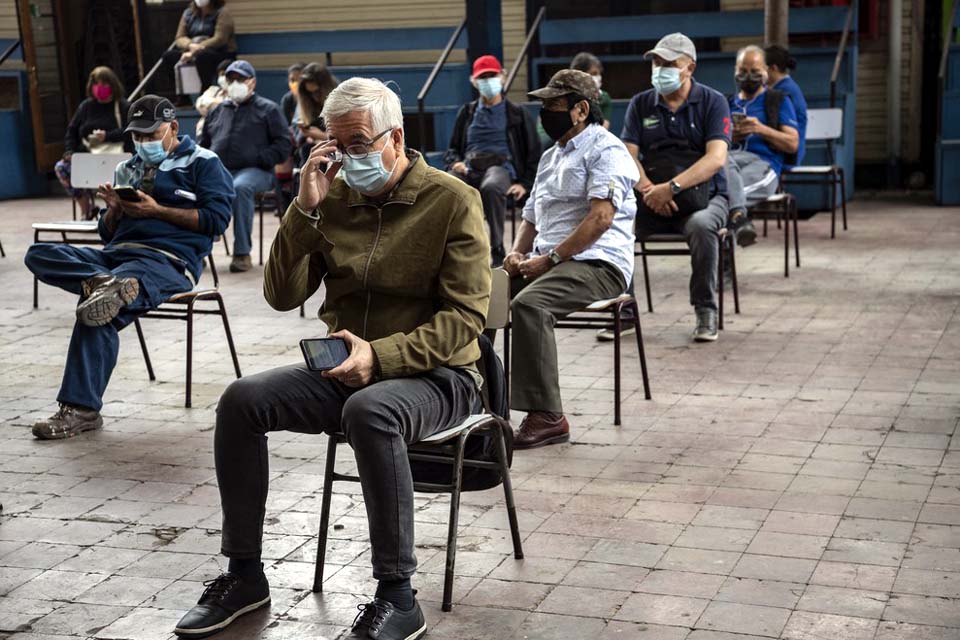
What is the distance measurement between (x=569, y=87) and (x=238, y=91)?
4863 millimetres

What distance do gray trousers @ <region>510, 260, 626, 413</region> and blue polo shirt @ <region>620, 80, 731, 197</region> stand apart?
1872mm

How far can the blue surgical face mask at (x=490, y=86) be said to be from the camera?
9.87 meters

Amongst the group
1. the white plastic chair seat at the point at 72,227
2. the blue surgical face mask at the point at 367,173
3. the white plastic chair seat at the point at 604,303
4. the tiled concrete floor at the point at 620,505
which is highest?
the blue surgical face mask at the point at 367,173

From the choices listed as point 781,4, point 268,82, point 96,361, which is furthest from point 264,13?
point 96,361

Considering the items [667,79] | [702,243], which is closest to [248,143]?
[667,79]

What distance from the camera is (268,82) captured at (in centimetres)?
1584

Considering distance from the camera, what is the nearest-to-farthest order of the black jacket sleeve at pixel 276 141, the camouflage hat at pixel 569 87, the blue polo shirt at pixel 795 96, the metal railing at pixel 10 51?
1. the camouflage hat at pixel 569 87
2. the blue polo shirt at pixel 795 96
3. the black jacket sleeve at pixel 276 141
4. the metal railing at pixel 10 51

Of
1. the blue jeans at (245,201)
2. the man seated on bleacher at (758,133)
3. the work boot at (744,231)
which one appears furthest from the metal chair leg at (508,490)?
the blue jeans at (245,201)

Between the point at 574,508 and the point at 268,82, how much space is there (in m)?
11.9

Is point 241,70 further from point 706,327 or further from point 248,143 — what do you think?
point 706,327

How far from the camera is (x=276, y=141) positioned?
34.3 ft

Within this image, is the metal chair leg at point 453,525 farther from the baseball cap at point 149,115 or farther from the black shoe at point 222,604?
the baseball cap at point 149,115

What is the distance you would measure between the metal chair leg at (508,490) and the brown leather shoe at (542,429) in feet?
4.02

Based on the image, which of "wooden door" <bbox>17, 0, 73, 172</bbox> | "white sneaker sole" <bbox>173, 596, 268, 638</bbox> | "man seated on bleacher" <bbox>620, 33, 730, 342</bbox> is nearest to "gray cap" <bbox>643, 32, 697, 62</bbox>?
"man seated on bleacher" <bbox>620, 33, 730, 342</bbox>
